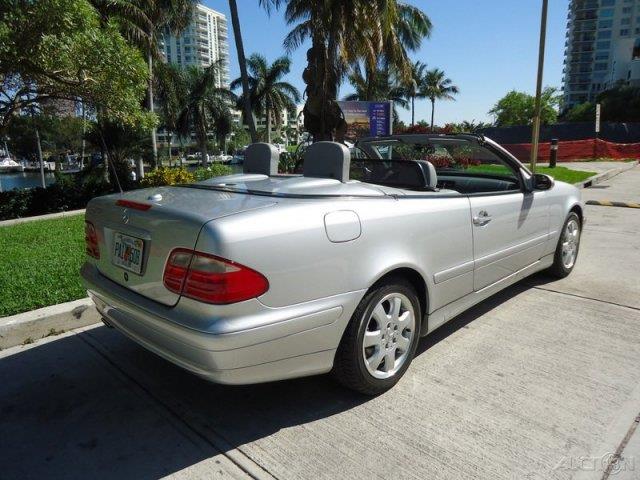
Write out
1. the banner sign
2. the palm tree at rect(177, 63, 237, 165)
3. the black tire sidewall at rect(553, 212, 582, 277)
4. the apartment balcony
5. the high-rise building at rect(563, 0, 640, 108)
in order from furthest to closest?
the apartment balcony → the high-rise building at rect(563, 0, 640, 108) → the palm tree at rect(177, 63, 237, 165) → the banner sign → the black tire sidewall at rect(553, 212, 582, 277)

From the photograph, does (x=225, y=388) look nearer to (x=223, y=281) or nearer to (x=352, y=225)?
(x=223, y=281)

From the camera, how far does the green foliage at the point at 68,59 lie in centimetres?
860

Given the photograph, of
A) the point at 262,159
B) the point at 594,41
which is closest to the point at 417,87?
the point at 262,159

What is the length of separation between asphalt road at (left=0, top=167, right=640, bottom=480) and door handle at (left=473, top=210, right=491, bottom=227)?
0.86 meters

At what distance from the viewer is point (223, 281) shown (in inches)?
82.0

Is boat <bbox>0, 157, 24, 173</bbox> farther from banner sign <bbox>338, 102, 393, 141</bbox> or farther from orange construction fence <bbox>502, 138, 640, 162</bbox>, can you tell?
orange construction fence <bbox>502, 138, 640, 162</bbox>

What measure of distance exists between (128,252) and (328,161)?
1394 millimetres

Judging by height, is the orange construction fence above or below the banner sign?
below

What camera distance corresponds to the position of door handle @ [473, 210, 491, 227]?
3346 mm

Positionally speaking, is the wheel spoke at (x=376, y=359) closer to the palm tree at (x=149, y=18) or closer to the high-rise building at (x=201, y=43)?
the palm tree at (x=149, y=18)

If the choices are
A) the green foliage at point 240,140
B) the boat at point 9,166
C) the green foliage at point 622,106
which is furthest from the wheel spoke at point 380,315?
the boat at point 9,166

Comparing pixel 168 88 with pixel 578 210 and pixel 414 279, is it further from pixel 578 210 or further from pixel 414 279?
pixel 414 279

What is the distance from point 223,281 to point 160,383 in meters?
1.26

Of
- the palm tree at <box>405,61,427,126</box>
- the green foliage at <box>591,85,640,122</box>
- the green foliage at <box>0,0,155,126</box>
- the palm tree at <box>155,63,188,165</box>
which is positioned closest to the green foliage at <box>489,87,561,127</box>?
the green foliage at <box>591,85,640,122</box>
